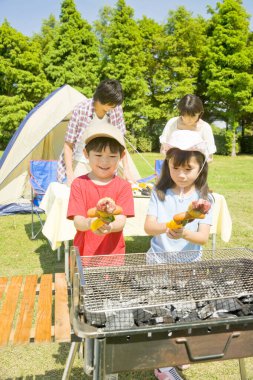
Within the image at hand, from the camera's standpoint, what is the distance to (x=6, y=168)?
671 cm

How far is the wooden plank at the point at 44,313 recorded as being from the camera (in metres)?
1.60

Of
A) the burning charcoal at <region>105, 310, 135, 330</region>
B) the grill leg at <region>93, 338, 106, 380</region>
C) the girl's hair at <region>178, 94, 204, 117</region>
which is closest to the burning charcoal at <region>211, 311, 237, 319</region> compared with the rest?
the burning charcoal at <region>105, 310, 135, 330</region>

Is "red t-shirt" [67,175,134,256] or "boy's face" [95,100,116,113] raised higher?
"boy's face" [95,100,116,113]

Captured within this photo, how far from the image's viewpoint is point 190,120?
373 cm

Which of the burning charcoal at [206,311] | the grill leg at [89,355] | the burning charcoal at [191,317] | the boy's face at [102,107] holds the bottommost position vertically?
the grill leg at [89,355]

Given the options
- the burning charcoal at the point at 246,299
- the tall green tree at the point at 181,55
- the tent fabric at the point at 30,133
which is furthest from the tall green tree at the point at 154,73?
the burning charcoal at the point at 246,299

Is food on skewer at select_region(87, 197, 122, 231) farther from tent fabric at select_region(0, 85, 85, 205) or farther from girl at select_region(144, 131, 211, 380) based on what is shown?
tent fabric at select_region(0, 85, 85, 205)

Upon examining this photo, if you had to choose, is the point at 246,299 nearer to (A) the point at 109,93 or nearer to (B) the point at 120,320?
(B) the point at 120,320

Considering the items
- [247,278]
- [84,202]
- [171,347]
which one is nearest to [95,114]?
[84,202]

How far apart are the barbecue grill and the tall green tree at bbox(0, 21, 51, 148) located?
21373mm

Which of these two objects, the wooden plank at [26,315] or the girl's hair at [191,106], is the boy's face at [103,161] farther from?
the girl's hair at [191,106]

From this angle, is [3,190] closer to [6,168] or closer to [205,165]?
[6,168]

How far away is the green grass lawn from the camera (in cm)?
252

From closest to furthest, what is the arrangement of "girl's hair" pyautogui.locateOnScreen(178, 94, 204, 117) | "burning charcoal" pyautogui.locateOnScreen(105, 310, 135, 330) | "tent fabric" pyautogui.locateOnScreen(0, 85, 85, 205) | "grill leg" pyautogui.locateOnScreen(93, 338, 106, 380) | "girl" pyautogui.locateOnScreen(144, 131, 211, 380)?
"grill leg" pyautogui.locateOnScreen(93, 338, 106, 380)
"burning charcoal" pyautogui.locateOnScreen(105, 310, 135, 330)
"girl" pyautogui.locateOnScreen(144, 131, 211, 380)
"girl's hair" pyautogui.locateOnScreen(178, 94, 204, 117)
"tent fabric" pyautogui.locateOnScreen(0, 85, 85, 205)
